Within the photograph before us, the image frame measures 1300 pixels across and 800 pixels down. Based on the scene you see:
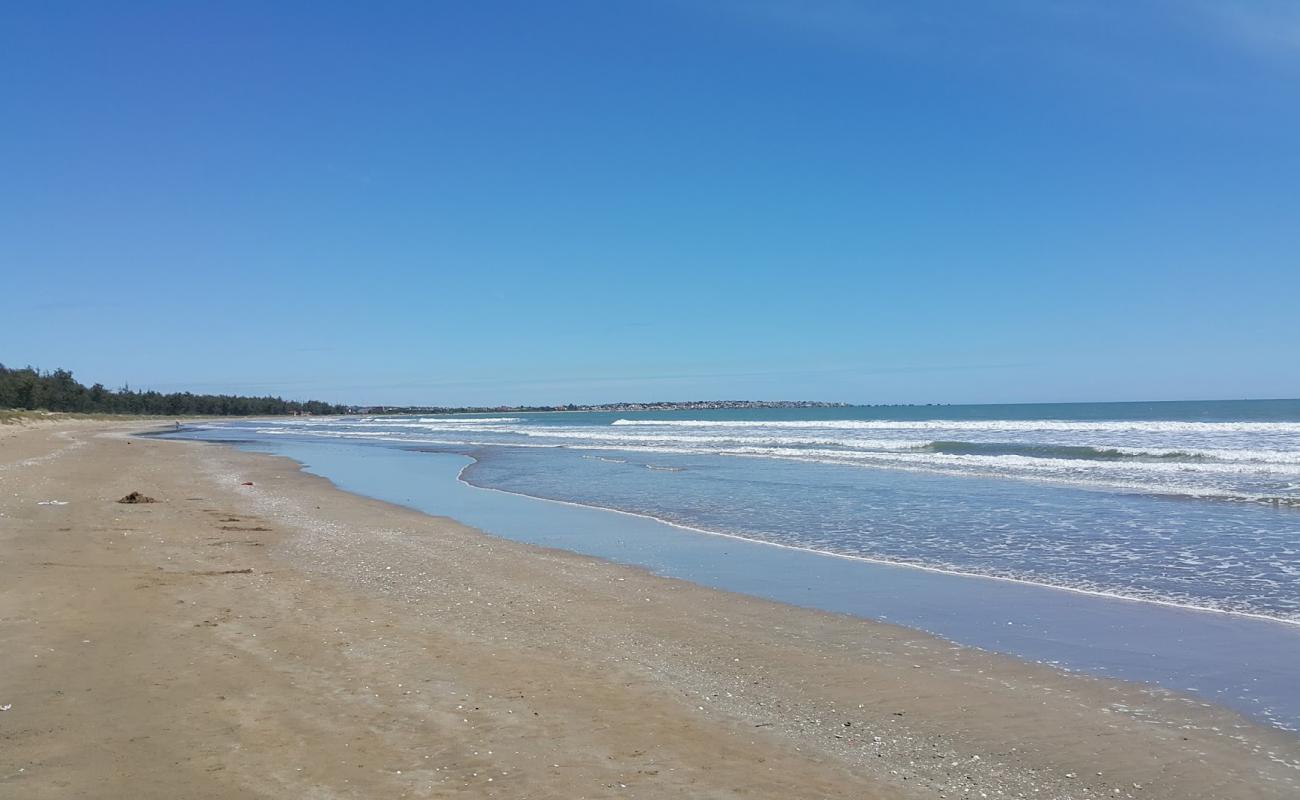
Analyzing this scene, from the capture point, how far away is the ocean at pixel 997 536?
728 centimetres

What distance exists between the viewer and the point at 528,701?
5367 millimetres

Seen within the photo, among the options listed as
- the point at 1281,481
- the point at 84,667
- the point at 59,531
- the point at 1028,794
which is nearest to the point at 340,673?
the point at 84,667

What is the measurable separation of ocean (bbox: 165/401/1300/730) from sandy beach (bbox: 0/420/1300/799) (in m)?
1.05

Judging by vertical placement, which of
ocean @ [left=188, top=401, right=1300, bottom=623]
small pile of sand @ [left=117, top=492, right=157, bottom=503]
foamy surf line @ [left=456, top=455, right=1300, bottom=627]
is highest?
small pile of sand @ [left=117, top=492, right=157, bottom=503]

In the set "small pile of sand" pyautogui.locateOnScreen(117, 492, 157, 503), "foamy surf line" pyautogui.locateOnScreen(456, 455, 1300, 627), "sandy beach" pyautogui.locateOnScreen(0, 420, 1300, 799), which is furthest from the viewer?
"small pile of sand" pyautogui.locateOnScreen(117, 492, 157, 503)

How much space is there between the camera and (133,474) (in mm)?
22484

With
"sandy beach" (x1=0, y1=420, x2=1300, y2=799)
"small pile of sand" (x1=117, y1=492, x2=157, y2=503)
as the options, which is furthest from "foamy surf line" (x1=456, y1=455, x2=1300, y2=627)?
"small pile of sand" (x1=117, y1=492, x2=157, y2=503)

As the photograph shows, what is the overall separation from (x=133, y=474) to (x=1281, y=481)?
2892cm

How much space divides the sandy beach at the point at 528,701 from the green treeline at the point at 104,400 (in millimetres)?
92065

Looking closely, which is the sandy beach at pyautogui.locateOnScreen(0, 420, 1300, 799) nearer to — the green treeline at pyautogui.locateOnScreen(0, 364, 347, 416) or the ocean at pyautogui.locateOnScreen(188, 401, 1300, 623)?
the ocean at pyautogui.locateOnScreen(188, 401, 1300, 623)

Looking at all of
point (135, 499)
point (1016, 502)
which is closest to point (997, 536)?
point (1016, 502)

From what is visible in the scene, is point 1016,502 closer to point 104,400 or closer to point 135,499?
point 135,499

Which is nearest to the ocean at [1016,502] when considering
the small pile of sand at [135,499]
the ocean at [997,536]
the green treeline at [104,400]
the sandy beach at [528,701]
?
the ocean at [997,536]

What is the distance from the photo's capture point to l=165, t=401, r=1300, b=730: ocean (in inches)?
287
